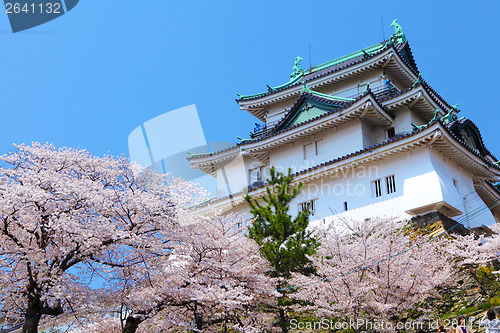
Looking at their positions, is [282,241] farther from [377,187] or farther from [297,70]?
[297,70]

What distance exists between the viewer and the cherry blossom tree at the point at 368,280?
1469 cm

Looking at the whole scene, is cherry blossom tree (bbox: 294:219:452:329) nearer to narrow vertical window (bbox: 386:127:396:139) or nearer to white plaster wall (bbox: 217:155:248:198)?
narrow vertical window (bbox: 386:127:396:139)

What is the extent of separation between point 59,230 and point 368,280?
30.8ft

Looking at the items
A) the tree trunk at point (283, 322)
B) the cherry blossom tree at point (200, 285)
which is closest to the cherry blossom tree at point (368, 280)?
the tree trunk at point (283, 322)

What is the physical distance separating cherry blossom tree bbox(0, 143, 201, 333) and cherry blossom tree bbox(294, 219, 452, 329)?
5075 mm

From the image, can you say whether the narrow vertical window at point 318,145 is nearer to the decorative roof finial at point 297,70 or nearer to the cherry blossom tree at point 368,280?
the decorative roof finial at point 297,70

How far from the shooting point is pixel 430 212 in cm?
2156

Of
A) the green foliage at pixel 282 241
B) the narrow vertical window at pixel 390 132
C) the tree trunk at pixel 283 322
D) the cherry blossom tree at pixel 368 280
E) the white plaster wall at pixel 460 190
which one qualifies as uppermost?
the narrow vertical window at pixel 390 132

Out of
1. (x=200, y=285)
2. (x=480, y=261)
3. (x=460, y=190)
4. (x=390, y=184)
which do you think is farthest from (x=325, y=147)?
(x=200, y=285)

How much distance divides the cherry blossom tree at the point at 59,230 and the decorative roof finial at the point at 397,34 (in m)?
21.9

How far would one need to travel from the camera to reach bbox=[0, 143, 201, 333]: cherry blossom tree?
14195 mm

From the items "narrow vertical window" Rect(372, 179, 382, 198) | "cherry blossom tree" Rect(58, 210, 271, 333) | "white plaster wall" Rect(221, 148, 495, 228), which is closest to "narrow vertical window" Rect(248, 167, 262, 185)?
"white plaster wall" Rect(221, 148, 495, 228)

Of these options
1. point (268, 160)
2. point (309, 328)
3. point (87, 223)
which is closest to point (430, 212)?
point (309, 328)

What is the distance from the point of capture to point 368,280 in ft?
50.2
